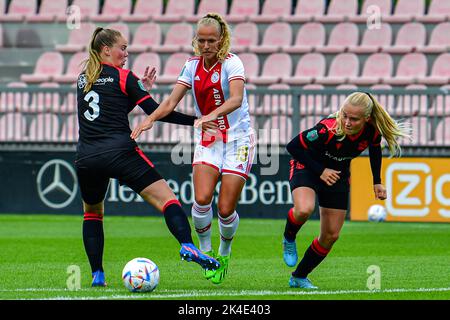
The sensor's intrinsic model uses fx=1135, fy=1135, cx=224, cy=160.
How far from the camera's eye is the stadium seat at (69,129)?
61.6 feet

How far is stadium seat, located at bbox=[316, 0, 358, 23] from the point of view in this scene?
2152cm

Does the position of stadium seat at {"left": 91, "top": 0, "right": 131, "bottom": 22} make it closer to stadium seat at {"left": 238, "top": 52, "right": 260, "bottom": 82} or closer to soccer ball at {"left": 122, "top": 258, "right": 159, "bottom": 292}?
stadium seat at {"left": 238, "top": 52, "right": 260, "bottom": 82}

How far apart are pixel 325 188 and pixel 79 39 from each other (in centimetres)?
1454

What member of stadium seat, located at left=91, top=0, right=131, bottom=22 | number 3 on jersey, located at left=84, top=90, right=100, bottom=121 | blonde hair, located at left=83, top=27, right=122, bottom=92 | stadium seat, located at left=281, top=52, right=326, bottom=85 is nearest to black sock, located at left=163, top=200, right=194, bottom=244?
number 3 on jersey, located at left=84, top=90, right=100, bottom=121

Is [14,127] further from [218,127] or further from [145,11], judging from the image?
[218,127]

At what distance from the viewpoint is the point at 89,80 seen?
9.05 m

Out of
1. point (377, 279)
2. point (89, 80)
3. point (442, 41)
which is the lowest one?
point (377, 279)

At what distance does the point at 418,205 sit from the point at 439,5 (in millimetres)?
5712

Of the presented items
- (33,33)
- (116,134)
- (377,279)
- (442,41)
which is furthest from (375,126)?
(33,33)

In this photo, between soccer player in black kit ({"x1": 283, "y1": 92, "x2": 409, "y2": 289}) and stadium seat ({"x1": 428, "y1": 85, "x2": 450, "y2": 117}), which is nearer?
soccer player in black kit ({"x1": 283, "y1": 92, "x2": 409, "y2": 289})

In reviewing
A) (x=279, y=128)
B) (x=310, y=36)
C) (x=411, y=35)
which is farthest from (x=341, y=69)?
(x=279, y=128)

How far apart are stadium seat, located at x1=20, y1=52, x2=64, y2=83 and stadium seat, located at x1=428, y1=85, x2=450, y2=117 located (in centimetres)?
786
